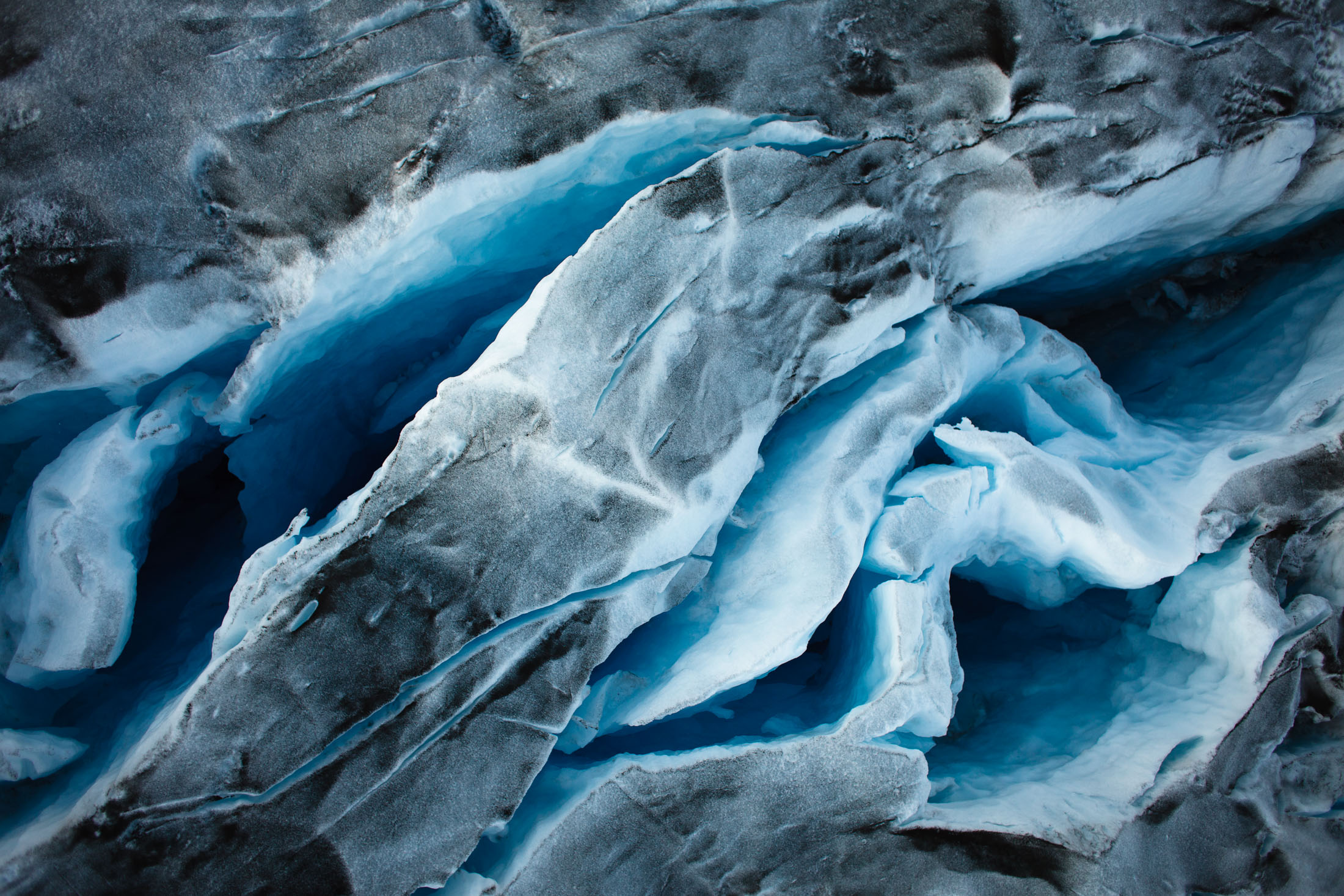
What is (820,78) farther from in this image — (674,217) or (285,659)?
(285,659)

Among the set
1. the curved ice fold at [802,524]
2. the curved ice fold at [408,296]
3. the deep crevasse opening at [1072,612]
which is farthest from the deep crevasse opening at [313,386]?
the deep crevasse opening at [1072,612]

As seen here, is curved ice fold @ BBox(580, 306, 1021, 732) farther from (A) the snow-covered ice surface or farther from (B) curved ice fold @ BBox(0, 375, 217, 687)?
(B) curved ice fold @ BBox(0, 375, 217, 687)

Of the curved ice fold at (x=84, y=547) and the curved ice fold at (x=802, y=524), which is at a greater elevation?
the curved ice fold at (x=84, y=547)

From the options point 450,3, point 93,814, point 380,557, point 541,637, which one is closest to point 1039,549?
point 541,637

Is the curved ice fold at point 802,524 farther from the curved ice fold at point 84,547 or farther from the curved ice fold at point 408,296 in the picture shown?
the curved ice fold at point 84,547

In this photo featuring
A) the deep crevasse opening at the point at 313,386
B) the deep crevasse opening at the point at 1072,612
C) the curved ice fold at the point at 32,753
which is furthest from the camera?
the deep crevasse opening at the point at 1072,612

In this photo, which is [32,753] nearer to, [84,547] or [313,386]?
[84,547]

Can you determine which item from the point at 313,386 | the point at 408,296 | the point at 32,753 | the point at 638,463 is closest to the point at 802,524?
the point at 638,463

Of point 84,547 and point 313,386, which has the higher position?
point 313,386
